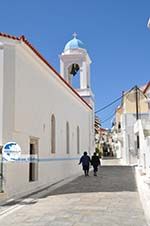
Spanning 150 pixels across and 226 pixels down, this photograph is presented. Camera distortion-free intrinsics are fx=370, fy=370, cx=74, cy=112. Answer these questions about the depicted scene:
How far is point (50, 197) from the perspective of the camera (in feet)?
40.4

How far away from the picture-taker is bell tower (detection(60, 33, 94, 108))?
29.2 m

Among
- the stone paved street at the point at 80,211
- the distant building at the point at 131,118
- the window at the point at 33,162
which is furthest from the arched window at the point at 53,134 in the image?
the distant building at the point at 131,118

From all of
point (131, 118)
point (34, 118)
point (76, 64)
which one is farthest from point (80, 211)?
point (131, 118)

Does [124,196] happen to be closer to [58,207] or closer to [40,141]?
[58,207]

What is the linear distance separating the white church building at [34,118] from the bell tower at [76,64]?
4.69 meters

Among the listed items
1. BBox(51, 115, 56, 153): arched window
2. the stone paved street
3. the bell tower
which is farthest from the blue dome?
the stone paved street

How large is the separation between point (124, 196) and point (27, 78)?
550 cm

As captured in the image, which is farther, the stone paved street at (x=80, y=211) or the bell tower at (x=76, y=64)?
the bell tower at (x=76, y=64)

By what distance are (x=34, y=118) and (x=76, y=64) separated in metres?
15.8

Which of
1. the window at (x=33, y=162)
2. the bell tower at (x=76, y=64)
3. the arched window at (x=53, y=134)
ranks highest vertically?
the bell tower at (x=76, y=64)

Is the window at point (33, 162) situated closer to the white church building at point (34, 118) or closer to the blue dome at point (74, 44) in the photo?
the white church building at point (34, 118)

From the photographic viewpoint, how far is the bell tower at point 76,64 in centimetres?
2917

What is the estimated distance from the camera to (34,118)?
14.6m

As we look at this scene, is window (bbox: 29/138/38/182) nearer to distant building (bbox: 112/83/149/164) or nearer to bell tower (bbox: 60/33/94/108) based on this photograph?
bell tower (bbox: 60/33/94/108)
